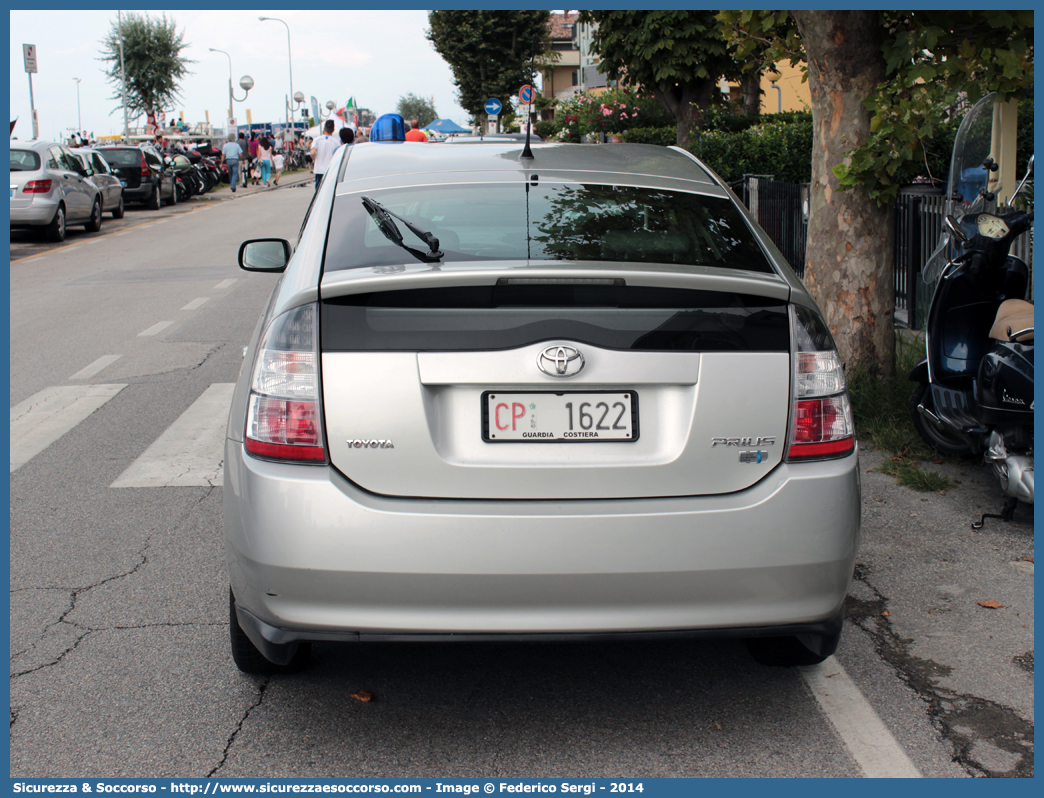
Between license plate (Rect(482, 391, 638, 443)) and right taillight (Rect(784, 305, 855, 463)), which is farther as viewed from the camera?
right taillight (Rect(784, 305, 855, 463))

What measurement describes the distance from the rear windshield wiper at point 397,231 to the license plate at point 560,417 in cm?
47

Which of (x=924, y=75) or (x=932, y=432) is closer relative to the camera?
(x=932, y=432)

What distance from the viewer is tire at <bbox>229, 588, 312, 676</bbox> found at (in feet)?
11.0

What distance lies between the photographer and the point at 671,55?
24562 mm

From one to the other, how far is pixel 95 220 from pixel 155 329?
45.8ft

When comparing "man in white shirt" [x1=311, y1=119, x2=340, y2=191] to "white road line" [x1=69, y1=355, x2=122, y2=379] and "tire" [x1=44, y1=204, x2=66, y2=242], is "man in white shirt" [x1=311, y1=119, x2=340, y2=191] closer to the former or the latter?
"tire" [x1=44, y1=204, x2=66, y2=242]

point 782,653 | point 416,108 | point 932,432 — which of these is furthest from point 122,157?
point 416,108

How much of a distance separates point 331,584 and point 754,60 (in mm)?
7191

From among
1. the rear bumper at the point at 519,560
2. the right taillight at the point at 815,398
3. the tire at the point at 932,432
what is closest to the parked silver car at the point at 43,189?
the tire at the point at 932,432

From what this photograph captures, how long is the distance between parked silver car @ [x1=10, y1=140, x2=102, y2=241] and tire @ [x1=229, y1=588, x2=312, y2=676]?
18.6 meters

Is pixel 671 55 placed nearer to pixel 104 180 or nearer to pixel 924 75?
pixel 104 180

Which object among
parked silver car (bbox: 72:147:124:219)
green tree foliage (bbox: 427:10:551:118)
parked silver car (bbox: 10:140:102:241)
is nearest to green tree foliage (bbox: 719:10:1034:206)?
parked silver car (bbox: 10:140:102:241)

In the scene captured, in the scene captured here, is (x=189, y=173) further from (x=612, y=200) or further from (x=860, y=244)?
(x=612, y=200)

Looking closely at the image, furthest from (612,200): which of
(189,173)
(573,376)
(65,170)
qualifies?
(189,173)
